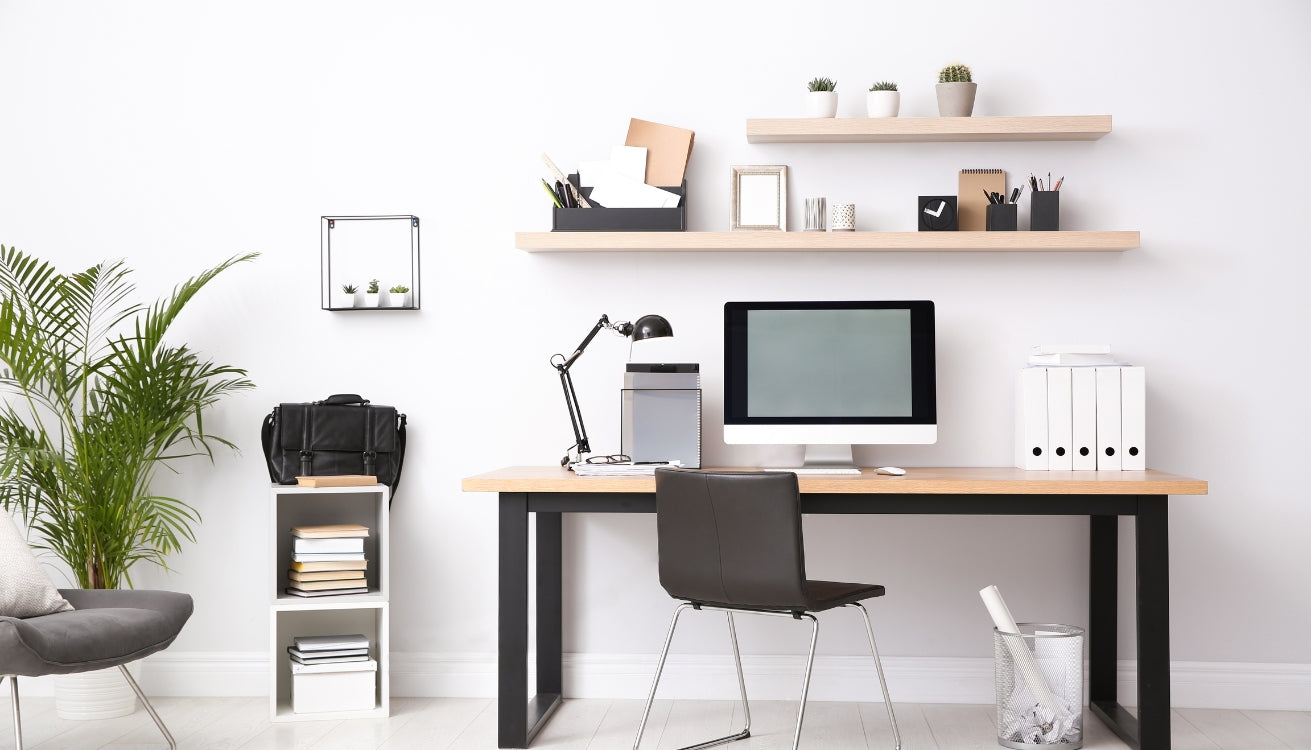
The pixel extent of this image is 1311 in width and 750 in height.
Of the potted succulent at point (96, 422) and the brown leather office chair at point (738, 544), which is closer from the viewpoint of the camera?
the brown leather office chair at point (738, 544)

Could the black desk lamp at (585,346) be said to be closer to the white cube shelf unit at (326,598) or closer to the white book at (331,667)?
the white cube shelf unit at (326,598)

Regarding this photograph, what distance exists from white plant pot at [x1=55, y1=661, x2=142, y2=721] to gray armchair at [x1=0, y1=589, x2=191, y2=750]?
1.76 ft

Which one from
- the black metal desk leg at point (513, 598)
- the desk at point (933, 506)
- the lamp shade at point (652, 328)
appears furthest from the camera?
the lamp shade at point (652, 328)

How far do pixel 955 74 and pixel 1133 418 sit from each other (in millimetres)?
1121

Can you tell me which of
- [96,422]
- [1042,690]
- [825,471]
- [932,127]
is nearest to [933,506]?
[825,471]

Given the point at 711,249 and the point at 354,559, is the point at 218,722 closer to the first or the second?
the point at 354,559

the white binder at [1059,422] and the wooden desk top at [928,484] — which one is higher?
the white binder at [1059,422]

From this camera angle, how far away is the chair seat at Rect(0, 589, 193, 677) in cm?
240

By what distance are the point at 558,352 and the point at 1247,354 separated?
6.90 feet

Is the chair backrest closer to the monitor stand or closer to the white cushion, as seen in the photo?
the monitor stand

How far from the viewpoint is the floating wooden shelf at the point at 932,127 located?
3.32 m

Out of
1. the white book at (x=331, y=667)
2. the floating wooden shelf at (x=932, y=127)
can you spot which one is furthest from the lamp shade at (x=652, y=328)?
the white book at (x=331, y=667)

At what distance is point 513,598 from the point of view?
9.61ft

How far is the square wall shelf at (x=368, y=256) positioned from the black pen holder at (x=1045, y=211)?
189 centimetres
